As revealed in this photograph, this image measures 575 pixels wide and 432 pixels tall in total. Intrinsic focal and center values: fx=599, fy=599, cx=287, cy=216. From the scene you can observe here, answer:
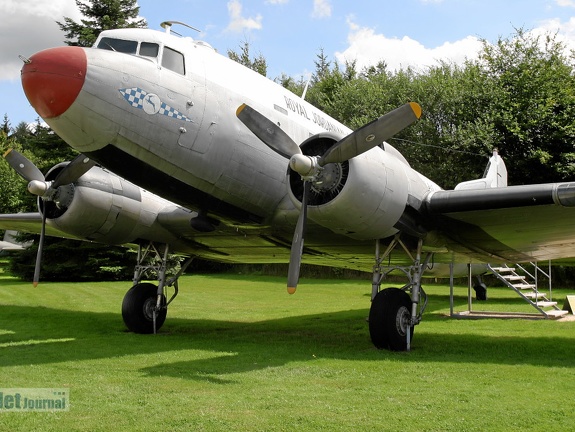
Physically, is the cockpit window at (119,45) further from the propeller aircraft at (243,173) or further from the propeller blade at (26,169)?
the propeller blade at (26,169)

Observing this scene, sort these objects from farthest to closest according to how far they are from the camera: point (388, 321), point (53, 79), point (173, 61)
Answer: point (388, 321), point (173, 61), point (53, 79)

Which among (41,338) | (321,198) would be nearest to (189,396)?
(321,198)

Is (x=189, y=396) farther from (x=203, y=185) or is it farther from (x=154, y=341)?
(x=154, y=341)

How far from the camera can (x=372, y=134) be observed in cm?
796

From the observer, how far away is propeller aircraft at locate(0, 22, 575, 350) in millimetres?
7969

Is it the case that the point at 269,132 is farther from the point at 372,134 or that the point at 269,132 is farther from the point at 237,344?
the point at 237,344

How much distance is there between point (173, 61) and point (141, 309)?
5.53 m

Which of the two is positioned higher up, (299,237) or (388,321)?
(299,237)

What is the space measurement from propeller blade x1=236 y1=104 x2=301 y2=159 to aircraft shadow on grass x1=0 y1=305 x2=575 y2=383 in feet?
9.71

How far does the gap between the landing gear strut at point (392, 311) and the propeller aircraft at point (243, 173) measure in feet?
0.07

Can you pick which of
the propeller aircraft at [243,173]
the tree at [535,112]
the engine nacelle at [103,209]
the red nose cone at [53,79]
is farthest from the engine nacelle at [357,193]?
the tree at [535,112]

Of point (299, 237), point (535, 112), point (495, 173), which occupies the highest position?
point (535, 112)

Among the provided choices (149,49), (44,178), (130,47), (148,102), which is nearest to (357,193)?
(148,102)

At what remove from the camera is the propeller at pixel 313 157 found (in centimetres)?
793
